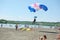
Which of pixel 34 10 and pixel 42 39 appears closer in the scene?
pixel 42 39

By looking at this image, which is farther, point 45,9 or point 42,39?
point 45,9

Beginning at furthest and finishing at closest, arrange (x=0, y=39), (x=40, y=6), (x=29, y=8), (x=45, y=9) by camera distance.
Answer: (x=29, y=8) → (x=40, y=6) → (x=45, y=9) → (x=0, y=39)

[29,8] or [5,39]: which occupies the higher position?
[29,8]

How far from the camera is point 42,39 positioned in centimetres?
922

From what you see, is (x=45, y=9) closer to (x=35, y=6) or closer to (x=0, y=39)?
(x=35, y=6)

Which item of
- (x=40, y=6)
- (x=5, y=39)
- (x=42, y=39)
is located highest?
(x=40, y=6)

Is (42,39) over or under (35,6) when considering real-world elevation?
under

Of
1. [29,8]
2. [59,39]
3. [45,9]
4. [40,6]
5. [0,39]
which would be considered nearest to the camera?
[59,39]

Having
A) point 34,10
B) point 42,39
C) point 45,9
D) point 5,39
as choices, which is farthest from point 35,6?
point 42,39

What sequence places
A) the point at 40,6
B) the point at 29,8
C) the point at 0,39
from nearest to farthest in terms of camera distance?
the point at 0,39, the point at 40,6, the point at 29,8

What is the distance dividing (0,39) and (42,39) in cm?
965

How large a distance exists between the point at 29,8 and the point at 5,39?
10861 millimetres

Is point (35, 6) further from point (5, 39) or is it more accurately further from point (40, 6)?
point (5, 39)

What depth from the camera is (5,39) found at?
59.9 ft
